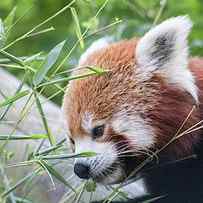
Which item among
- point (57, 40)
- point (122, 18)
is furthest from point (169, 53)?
point (57, 40)

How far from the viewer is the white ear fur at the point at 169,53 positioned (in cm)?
306

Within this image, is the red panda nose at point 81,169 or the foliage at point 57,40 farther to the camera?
the red panda nose at point 81,169

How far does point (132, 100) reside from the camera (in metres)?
3.06

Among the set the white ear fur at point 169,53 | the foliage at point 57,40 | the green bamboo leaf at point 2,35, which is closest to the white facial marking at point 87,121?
the foliage at point 57,40

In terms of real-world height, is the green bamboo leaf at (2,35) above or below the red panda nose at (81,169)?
above

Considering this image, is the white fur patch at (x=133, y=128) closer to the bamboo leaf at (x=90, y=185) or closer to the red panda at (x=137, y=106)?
the red panda at (x=137, y=106)

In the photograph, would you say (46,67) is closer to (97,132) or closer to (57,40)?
(97,132)

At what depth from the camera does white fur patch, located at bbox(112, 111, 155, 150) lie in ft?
9.95

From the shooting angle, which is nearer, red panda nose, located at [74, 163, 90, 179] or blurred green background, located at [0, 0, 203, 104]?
red panda nose, located at [74, 163, 90, 179]

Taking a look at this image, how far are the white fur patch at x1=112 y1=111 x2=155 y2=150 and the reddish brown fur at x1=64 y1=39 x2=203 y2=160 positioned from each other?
20 millimetres

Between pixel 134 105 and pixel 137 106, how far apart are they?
0.5 inches

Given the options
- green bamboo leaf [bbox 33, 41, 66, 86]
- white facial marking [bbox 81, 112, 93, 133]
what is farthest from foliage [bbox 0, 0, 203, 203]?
white facial marking [bbox 81, 112, 93, 133]

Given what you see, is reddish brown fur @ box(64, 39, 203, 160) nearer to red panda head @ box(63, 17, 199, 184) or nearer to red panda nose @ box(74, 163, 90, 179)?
red panda head @ box(63, 17, 199, 184)

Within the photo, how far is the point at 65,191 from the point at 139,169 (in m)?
0.46
